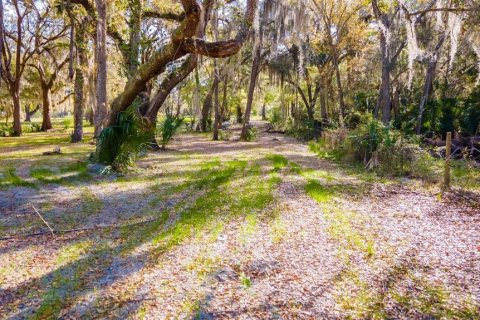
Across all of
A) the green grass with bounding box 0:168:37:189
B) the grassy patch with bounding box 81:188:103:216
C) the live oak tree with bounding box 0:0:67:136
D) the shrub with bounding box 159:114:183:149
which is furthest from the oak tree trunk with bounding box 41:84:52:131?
the grassy patch with bounding box 81:188:103:216

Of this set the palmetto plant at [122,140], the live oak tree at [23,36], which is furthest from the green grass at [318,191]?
the live oak tree at [23,36]

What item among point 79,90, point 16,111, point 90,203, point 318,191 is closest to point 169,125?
point 79,90

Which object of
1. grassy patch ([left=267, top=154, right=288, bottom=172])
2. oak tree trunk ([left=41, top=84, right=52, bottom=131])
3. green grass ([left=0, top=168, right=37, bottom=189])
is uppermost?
oak tree trunk ([left=41, top=84, right=52, bottom=131])

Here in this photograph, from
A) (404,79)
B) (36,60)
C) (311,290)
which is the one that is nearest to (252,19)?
(311,290)

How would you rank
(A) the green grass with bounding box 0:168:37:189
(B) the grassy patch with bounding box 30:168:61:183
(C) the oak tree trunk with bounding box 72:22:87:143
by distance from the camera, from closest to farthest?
(A) the green grass with bounding box 0:168:37:189, (B) the grassy patch with bounding box 30:168:61:183, (C) the oak tree trunk with bounding box 72:22:87:143

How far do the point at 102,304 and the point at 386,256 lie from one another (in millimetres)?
2538

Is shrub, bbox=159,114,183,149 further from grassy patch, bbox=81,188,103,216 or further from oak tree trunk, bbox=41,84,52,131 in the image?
oak tree trunk, bbox=41,84,52,131

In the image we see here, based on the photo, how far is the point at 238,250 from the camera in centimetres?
356

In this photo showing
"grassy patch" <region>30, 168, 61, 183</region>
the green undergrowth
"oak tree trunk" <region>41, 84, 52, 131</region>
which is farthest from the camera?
"oak tree trunk" <region>41, 84, 52, 131</region>

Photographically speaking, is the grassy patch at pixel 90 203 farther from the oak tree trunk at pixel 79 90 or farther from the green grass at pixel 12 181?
the oak tree trunk at pixel 79 90

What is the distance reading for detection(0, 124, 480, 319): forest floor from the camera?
8.48 feet

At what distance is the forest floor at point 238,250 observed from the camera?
2.58m

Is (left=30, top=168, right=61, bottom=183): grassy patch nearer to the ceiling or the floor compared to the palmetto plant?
nearer to the floor

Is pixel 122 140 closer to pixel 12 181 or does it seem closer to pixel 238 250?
pixel 12 181
